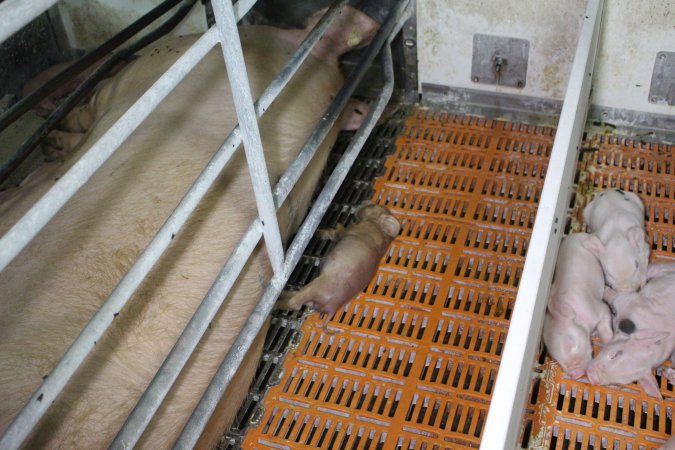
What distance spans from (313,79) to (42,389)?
4.98 ft

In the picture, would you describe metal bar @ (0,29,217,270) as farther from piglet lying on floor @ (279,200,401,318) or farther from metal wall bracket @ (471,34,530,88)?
metal wall bracket @ (471,34,530,88)

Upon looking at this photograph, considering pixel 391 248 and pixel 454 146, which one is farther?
pixel 454 146

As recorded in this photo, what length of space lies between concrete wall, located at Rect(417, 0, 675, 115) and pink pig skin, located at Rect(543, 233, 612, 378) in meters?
0.74

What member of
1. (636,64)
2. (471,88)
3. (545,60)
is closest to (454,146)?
(471,88)

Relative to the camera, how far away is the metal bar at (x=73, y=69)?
2.14 meters

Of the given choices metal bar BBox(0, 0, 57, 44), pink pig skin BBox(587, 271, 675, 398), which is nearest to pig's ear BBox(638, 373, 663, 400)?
pink pig skin BBox(587, 271, 675, 398)

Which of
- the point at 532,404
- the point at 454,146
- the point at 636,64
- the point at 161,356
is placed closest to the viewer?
the point at 161,356

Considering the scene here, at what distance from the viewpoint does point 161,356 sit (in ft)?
5.45

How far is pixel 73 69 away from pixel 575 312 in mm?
1742

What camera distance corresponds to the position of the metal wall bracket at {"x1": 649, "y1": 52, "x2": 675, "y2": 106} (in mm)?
2295

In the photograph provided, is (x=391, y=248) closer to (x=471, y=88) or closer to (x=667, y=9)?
(x=471, y=88)

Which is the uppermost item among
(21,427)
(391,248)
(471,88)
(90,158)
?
(471,88)

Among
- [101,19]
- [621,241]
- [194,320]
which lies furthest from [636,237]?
[101,19]

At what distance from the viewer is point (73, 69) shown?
2.36 meters
